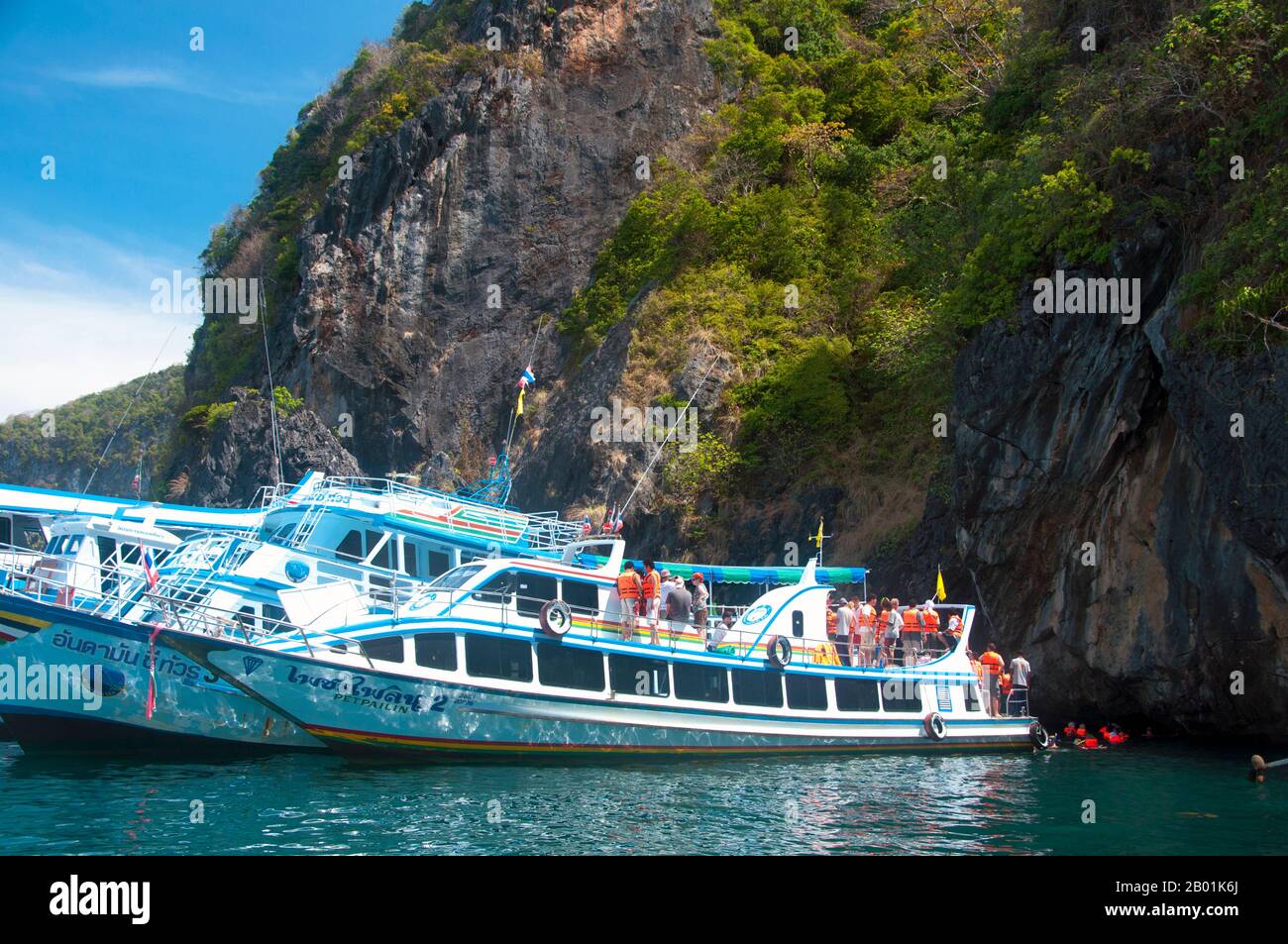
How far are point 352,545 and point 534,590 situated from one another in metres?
4.53

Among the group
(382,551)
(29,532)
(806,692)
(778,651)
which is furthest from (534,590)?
(29,532)

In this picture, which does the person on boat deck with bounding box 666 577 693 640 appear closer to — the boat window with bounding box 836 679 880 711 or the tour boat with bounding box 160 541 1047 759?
the tour boat with bounding box 160 541 1047 759

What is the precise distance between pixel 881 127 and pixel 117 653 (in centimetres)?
3505

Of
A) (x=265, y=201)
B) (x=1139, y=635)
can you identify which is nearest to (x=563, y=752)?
(x=1139, y=635)

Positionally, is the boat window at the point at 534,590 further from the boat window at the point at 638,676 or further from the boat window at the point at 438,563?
the boat window at the point at 438,563

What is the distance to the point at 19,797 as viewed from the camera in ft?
48.7

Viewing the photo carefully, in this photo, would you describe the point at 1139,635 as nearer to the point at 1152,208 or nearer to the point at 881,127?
the point at 1152,208

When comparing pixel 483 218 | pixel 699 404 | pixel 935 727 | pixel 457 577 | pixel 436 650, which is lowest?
pixel 935 727

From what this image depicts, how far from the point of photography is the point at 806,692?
21.9m

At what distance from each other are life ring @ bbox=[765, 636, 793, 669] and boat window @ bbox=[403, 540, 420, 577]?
287 inches

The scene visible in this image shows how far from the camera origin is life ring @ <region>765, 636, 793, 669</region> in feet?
70.1

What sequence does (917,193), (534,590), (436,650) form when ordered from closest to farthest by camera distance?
(436,650) < (534,590) < (917,193)

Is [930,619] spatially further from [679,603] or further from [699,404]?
[699,404]

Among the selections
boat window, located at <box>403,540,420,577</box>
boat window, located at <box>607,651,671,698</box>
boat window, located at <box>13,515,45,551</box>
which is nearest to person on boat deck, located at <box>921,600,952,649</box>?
boat window, located at <box>607,651,671,698</box>
